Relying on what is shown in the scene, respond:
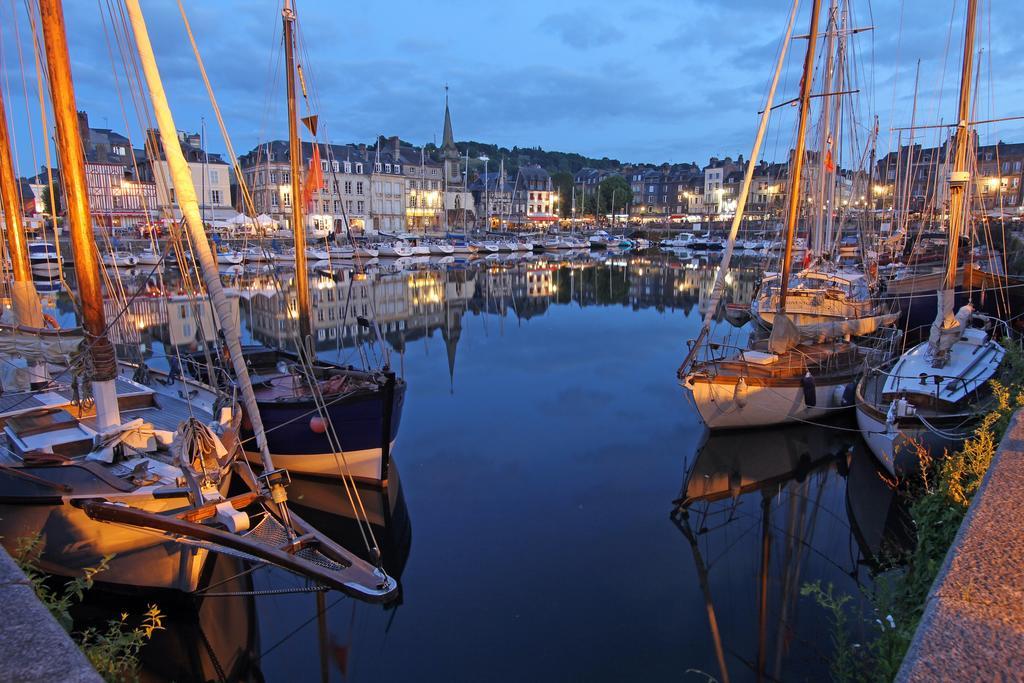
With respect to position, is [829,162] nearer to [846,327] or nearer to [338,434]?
[846,327]

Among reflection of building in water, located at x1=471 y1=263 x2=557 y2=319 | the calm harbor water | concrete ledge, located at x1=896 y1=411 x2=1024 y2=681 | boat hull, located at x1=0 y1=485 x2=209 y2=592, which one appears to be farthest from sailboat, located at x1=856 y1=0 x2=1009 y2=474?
reflection of building in water, located at x1=471 y1=263 x2=557 y2=319

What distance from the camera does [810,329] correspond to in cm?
1773

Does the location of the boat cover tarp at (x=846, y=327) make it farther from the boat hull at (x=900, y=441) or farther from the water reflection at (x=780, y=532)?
the boat hull at (x=900, y=441)

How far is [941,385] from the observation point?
12.1 meters

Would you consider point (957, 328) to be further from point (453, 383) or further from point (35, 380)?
point (35, 380)

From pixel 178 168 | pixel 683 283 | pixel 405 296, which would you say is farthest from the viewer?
pixel 683 283

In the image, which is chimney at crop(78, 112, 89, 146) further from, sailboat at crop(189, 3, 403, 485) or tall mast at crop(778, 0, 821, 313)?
tall mast at crop(778, 0, 821, 313)

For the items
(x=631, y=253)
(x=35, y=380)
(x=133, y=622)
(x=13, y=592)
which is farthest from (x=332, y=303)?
A: (x=631, y=253)

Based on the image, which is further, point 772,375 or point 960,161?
Answer: point 772,375

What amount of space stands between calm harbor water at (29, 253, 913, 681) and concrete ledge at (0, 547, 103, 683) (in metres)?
4.89

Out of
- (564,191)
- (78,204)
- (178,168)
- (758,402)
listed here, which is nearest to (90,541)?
(78,204)

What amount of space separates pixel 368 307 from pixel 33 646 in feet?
123

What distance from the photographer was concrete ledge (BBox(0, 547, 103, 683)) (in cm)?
276

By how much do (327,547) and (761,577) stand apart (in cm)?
629
